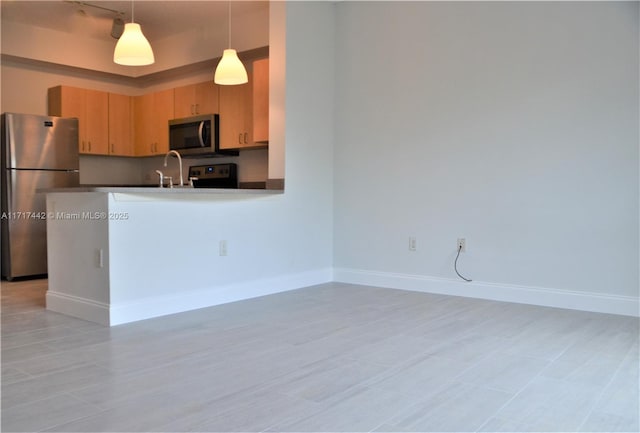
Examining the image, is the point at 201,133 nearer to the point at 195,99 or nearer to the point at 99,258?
the point at 195,99

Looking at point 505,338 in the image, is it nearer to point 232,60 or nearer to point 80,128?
point 232,60

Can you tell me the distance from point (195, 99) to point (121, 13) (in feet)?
3.79

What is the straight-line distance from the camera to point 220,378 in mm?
2361

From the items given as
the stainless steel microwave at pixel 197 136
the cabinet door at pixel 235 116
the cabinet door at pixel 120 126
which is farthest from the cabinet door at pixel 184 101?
the cabinet door at pixel 120 126

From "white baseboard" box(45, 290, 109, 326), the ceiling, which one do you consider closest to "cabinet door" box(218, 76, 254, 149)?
the ceiling

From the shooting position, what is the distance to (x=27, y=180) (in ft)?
17.4

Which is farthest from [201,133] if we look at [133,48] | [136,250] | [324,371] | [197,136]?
[324,371]

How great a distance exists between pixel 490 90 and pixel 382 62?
1110 mm

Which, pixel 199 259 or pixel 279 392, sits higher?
pixel 199 259

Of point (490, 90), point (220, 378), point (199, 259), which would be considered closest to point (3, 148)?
point (199, 259)

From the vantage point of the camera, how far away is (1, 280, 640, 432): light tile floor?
6.37ft

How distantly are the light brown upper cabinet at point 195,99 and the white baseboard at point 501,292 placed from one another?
236 cm

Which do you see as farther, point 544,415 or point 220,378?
point 220,378

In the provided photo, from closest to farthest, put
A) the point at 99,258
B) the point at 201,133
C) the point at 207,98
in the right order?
the point at 99,258 → the point at 201,133 → the point at 207,98
